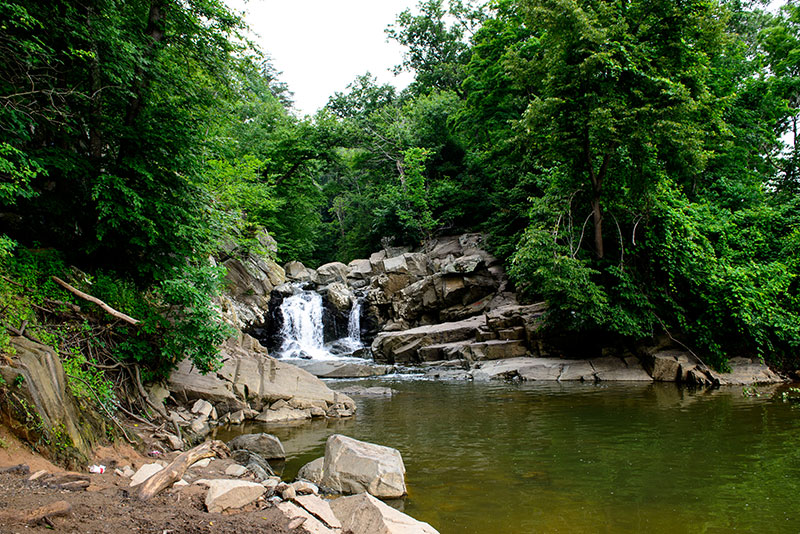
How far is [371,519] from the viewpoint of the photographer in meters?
3.97

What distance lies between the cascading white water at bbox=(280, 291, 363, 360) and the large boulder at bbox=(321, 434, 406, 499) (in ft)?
57.1

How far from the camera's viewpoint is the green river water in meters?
4.62

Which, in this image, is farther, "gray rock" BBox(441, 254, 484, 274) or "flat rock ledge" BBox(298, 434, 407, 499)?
"gray rock" BBox(441, 254, 484, 274)

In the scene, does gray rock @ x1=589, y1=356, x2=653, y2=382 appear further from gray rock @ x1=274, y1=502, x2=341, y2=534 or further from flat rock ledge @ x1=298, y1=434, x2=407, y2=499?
gray rock @ x1=274, y1=502, x2=341, y2=534

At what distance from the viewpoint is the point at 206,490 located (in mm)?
4246

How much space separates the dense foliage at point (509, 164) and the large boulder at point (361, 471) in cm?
329

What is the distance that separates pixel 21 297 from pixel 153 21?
648 cm

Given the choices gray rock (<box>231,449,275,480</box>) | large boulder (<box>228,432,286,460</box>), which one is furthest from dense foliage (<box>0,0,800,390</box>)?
gray rock (<box>231,449,275,480</box>)

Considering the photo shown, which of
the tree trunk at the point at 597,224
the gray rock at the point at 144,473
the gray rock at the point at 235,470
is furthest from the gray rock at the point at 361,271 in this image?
the gray rock at the point at 144,473

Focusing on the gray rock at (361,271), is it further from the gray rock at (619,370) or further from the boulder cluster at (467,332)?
the gray rock at (619,370)

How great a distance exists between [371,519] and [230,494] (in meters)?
1.33

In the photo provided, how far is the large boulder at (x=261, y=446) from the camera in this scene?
22.8 feet

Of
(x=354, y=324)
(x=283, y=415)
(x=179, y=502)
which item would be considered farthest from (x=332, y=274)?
(x=179, y=502)

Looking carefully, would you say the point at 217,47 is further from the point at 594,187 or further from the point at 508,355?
the point at 508,355
